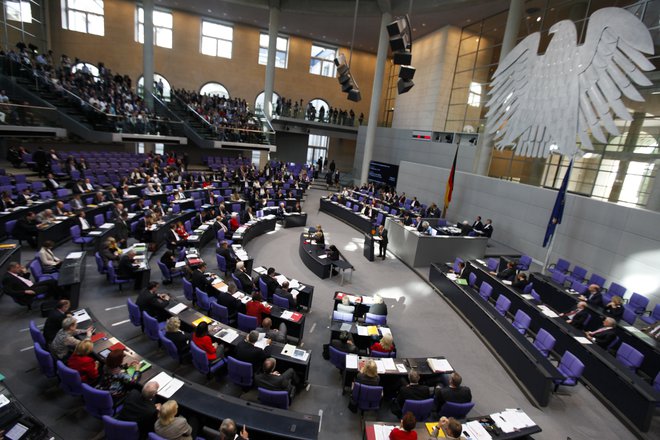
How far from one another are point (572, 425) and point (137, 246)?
10759mm

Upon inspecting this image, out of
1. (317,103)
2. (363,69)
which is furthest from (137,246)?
(363,69)

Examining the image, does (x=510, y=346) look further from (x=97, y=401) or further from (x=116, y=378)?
(x=97, y=401)

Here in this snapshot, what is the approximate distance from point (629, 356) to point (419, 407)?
5158 mm

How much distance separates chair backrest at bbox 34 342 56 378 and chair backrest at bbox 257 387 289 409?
123 inches

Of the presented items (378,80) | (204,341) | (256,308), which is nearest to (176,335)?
(204,341)

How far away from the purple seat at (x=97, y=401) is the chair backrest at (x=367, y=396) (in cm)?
347

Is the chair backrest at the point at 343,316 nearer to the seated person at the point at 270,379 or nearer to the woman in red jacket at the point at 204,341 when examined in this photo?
the seated person at the point at 270,379

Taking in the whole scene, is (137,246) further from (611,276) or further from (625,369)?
(611,276)

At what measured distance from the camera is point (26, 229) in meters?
10.1

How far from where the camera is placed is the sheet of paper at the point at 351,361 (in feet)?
20.0

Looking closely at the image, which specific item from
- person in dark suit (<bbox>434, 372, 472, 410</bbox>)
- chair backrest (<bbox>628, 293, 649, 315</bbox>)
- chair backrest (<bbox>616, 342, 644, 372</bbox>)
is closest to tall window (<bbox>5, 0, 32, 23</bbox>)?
person in dark suit (<bbox>434, 372, 472, 410</bbox>)

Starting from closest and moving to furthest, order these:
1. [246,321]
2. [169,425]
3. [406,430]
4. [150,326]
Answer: [169,425]
[406,430]
[150,326]
[246,321]

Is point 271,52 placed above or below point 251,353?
above

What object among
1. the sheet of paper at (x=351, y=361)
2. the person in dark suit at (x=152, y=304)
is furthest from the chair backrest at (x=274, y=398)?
the person in dark suit at (x=152, y=304)
